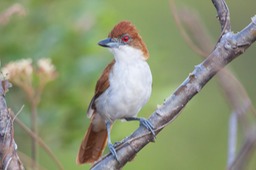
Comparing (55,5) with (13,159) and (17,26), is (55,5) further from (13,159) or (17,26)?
(13,159)

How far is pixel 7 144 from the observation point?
7.06ft

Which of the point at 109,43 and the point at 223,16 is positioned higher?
the point at 109,43

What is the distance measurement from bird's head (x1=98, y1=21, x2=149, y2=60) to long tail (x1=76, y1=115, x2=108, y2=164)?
355 millimetres

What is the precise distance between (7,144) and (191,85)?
57cm

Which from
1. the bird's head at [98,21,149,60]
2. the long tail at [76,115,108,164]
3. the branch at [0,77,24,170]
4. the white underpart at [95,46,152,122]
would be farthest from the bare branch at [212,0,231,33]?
the long tail at [76,115,108,164]

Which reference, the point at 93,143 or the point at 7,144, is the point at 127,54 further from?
the point at 7,144

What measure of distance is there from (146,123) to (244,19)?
17.0 feet

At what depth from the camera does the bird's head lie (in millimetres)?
3490

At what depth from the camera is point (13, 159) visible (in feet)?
6.93

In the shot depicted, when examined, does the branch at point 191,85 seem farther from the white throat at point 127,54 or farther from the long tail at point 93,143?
the white throat at point 127,54

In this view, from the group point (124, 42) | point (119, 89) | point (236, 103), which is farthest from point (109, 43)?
point (236, 103)

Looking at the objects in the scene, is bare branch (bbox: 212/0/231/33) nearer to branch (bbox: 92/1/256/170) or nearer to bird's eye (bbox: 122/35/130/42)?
branch (bbox: 92/1/256/170)

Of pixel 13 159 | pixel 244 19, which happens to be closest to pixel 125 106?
pixel 13 159

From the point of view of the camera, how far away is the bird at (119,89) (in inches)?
132
